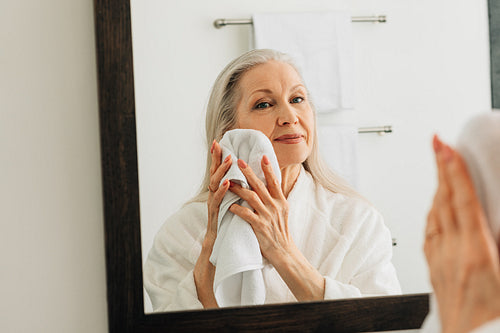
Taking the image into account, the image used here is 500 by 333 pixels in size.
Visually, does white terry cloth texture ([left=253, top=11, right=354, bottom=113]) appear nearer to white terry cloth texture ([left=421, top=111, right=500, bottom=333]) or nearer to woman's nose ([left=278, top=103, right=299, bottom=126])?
woman's nose ([left=278, top=103, right=299, bottom=126])

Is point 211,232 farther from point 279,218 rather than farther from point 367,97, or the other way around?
point 367,97

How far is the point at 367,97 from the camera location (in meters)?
1.04

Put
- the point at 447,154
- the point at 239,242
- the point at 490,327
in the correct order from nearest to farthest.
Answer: the point at 490,327
the point at 447,154
the point at 239,242

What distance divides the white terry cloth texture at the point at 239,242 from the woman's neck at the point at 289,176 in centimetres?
2

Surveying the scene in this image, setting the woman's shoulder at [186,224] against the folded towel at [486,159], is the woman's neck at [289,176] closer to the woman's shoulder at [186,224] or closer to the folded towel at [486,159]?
the woman's shoulder at [186,224]

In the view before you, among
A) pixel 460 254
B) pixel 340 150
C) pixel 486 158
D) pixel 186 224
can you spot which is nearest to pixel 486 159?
pixel 486 158

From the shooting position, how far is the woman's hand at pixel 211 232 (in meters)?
0.97

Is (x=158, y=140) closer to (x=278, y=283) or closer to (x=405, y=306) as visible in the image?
(x=278, y=283)

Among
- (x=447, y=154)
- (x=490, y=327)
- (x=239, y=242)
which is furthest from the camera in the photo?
(x=239, y=242)

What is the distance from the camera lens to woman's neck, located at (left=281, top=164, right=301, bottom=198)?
100 cm

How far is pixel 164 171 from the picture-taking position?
98 cm

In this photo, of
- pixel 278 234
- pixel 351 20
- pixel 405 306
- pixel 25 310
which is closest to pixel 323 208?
pixel 278 234

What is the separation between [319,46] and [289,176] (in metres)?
0.25

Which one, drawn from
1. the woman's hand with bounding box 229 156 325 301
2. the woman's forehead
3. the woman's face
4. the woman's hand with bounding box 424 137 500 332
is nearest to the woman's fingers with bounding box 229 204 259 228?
the woman's hand with bounding box 229 156 325 301
